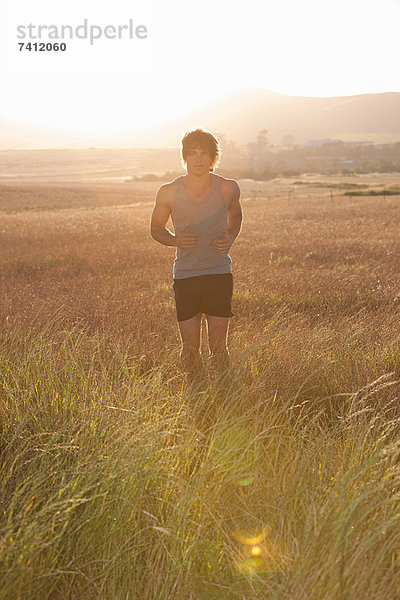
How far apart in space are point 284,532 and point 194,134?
8.92 ft

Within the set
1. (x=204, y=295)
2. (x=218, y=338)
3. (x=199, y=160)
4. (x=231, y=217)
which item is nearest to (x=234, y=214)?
(x=231, y=217)

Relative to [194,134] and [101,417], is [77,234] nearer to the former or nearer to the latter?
A: [194,134]

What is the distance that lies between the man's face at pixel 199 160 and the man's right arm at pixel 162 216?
266 millimetres

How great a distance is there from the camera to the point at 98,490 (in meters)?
2.27

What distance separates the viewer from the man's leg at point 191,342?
403 cm

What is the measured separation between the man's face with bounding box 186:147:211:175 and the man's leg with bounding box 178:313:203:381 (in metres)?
1.10

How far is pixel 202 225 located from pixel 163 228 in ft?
1.25

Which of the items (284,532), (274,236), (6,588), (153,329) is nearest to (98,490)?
(6,588)

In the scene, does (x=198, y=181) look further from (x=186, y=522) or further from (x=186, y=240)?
(x=186, y=522)

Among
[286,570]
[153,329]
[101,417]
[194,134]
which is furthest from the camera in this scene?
[153,329]

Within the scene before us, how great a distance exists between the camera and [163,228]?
4.08 meters

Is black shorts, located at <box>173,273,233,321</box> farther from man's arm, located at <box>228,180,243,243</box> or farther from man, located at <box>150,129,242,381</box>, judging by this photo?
man's arm, located at <box>228,180,243,243</box>

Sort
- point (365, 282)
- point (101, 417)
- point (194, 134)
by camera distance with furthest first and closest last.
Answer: point (365, 282)
point (194, 134)
point (101, 417)

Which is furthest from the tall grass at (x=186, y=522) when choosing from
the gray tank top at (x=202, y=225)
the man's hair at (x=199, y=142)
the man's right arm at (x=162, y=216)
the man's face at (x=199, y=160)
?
the man's hair at (x=199, y=142)
